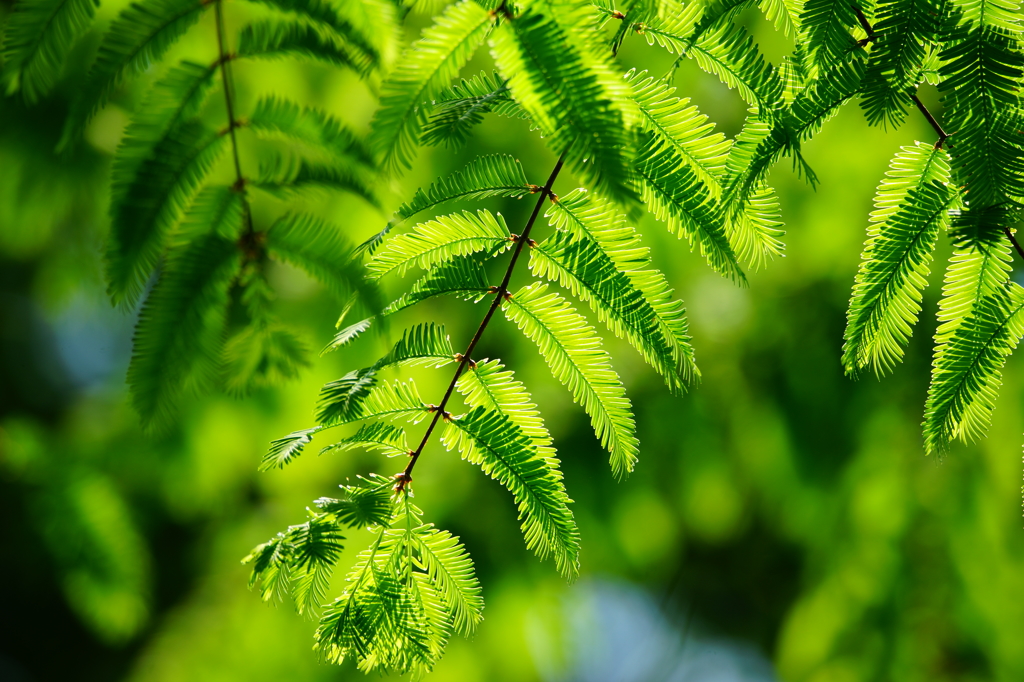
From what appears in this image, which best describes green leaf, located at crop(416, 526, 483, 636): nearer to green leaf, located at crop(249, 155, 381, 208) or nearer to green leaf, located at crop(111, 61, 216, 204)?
green leaf, located at crop(249, 155, 381, 208)

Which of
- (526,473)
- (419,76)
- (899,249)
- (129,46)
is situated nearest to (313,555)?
(526,473)

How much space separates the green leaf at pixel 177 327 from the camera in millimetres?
1142

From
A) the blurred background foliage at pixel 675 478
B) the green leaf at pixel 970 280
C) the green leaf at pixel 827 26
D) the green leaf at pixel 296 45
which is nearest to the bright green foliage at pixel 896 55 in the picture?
the green leaf at pixel 827 26

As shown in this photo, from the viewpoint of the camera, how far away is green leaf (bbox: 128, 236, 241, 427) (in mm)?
1142

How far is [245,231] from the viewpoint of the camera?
4.09 feet

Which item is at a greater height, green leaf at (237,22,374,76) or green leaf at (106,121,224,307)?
green leaf at (237,22,374,76)

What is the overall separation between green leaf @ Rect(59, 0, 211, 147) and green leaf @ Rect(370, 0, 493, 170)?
44 cm

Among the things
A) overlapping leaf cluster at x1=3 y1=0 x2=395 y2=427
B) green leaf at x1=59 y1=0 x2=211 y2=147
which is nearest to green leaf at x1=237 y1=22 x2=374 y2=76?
overlapping leaf cluster at x1=3 y1=0 x2=395 y2=427

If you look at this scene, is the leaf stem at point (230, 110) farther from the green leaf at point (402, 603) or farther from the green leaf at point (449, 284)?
the green leaf at point (402, 603)

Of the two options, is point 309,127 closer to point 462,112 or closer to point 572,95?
point 462,112

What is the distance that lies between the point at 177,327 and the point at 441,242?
462 mm

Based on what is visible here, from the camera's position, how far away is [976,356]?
1012 millimetres

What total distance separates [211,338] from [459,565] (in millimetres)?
574

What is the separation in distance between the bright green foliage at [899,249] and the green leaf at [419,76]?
0.63 meters
